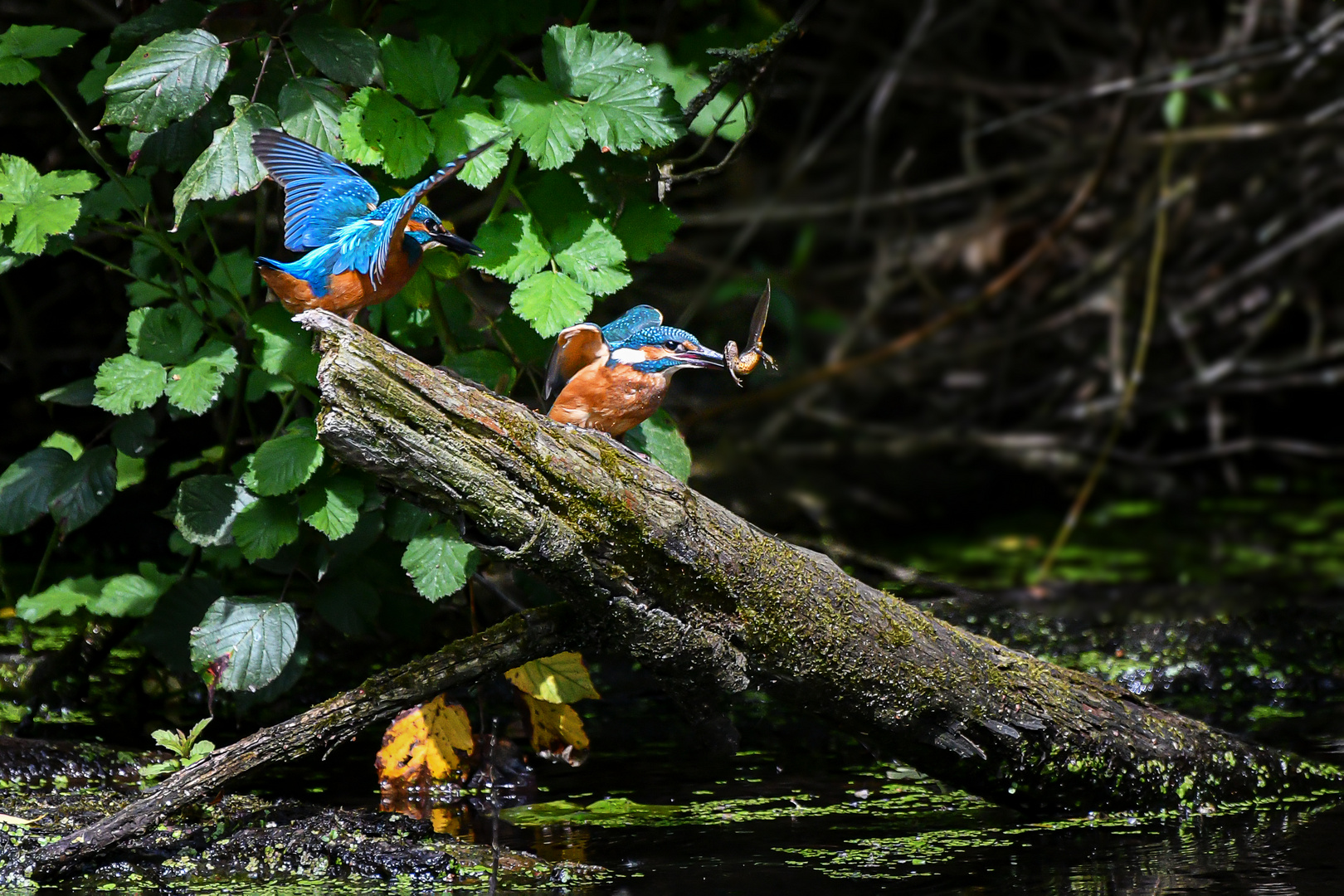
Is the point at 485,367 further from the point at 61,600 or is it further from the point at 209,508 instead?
the point at 61,600

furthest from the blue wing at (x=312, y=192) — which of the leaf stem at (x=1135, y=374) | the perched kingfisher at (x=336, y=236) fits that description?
the leaf stem at (x=1135, y=374)

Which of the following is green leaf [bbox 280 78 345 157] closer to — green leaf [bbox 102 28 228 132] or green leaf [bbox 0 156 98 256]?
green leaf [bbox 102 28 228 132]

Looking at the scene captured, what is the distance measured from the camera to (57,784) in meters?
2.29

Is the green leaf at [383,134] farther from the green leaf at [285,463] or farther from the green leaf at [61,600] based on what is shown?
the green leaf at [61,600]

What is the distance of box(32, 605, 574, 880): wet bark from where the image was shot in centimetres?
188

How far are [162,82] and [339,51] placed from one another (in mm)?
256

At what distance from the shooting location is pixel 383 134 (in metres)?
2.01

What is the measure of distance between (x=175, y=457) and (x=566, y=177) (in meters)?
1.45

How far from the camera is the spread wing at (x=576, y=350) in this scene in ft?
6.19

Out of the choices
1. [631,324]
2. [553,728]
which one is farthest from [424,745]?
[631,324]

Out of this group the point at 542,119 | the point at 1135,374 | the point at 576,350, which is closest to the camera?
the point at 576,350

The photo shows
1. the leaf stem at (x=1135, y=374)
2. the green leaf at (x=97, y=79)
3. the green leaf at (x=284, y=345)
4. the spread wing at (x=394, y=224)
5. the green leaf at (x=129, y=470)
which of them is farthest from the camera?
the leaf stem at (x=1135, y=374)

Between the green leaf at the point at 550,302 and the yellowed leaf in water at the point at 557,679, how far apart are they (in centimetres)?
63

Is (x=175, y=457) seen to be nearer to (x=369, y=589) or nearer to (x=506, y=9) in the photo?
(x=369, y=589)
